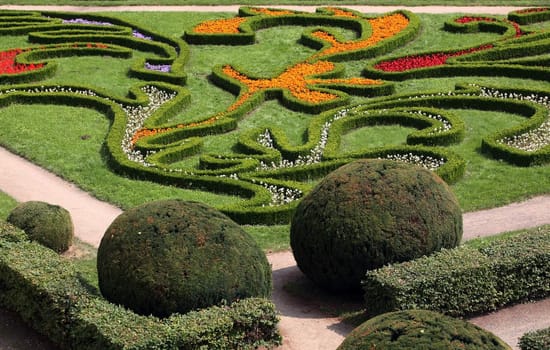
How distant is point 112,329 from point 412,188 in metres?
6.00

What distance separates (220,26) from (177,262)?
21987mm

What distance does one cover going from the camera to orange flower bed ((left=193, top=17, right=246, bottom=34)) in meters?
38.0

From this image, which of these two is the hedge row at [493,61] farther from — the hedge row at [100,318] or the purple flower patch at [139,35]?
the hedge row at [100,318]

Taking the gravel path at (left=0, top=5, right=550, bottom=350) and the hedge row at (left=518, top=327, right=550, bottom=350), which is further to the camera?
the gravel path at (left=0, top=5, right=550, bottom=350)

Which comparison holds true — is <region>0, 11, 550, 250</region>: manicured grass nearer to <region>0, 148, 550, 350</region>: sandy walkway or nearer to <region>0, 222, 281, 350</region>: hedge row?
<region>0, 148, 550, 350</region>: sandy walkway

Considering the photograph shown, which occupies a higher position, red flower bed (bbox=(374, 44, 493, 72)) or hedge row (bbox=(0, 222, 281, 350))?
red flower bed (bbox=(374, 44, 493, 72))

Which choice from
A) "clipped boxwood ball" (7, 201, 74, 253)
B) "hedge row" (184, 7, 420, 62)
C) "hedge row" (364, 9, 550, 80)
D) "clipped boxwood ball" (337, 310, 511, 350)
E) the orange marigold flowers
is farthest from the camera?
the orange marigold flowers

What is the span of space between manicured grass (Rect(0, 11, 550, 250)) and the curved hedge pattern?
0.33 metres

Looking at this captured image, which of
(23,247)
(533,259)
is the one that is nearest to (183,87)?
(23,247)

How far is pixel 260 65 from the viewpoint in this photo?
3500cm

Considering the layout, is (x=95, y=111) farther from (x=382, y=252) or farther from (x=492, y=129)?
(x=382, y=252)

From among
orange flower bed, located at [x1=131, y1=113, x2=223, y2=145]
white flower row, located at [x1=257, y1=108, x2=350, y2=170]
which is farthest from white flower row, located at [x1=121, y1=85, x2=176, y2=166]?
white flower row, located at [x1=257, y1=108, x2=350, y2=170]

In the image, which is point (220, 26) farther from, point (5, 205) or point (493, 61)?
point (5, 205)

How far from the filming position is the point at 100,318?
17328mm
